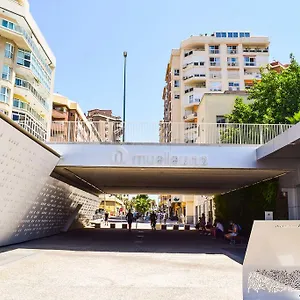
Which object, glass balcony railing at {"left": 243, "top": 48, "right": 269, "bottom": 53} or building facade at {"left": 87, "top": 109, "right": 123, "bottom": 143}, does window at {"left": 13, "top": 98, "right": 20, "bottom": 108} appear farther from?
glass balcony railing at {"left": 243, "top": 48, "right": 269, "bottom": 53}

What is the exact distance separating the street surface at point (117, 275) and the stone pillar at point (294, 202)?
4315mm

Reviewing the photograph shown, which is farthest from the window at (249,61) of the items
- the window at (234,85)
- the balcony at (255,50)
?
the window at (234,85)

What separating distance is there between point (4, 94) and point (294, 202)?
3110cm

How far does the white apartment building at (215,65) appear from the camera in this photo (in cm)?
6231

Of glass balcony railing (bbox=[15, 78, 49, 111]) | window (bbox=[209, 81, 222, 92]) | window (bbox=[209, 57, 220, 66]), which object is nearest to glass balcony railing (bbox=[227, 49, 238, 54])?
window (bbox=[209, 57, 220, 66])

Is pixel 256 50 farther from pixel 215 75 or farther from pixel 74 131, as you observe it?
pixel 74 131

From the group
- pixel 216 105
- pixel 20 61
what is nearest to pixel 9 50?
pixel 20 61

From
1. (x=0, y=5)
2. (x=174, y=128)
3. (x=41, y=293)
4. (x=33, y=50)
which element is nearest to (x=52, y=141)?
(x=174, y=128)

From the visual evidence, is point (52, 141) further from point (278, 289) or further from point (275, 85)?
point (275, 85)

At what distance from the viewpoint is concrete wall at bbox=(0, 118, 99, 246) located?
1277 cm

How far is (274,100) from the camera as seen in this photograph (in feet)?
94.4

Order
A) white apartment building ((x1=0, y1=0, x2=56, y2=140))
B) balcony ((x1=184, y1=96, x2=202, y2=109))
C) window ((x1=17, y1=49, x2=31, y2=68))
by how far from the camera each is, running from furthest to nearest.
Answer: balcony ((x1=184, y1=96, x2=202, y2=109)) → window ((x1=17, y1=49, x2=31, y2=68)) → white apartment building ((x1=0, y1=0, x2=56, y2=140))

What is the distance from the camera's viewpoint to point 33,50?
1704 inches

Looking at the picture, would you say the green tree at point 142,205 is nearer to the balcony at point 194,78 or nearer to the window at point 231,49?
the balcony at point 194,78
